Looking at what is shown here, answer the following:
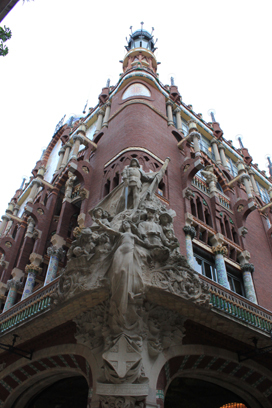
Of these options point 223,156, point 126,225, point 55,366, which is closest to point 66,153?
point 223,156

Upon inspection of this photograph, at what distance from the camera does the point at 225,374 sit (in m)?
11.7

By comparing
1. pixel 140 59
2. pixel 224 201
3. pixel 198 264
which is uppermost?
pixel 140 59

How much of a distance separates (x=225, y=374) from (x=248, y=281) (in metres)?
5.58

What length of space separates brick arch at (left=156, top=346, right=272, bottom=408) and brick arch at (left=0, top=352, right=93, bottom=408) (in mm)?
2866

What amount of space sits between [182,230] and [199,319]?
5.21 metres

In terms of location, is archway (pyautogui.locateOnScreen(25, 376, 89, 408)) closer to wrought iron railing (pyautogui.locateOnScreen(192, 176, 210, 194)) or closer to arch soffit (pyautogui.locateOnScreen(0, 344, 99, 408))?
arch soffit (pyautogui.locateOnScreen(0, 344, 99, 408))

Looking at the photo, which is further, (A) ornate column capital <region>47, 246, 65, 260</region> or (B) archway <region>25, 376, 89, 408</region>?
(A) ornate column capital <region>47, 246, 65, 260</region>

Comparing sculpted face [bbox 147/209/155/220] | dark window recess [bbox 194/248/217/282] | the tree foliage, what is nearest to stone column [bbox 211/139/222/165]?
dark window recess [bbox 194/248/217/282]

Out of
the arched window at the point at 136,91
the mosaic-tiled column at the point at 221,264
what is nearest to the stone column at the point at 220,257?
the mosaic-tiled column at the point at 221,264

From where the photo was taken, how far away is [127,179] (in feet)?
40.9

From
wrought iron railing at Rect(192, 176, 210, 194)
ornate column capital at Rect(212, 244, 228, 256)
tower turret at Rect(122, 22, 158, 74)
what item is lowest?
ornate column capital at Rect(212, 244, 228, 256)

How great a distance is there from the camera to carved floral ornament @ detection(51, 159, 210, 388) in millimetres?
8836

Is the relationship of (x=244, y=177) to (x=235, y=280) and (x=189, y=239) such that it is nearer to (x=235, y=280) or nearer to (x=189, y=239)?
(x=235, y=280)

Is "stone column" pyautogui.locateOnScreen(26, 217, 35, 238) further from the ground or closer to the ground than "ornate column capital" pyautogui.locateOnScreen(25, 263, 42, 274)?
further from the ground
